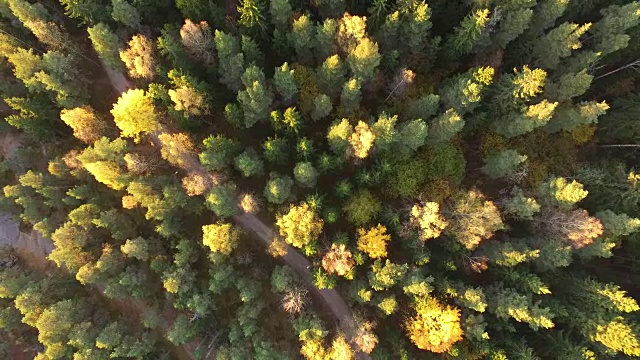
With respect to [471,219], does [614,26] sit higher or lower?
higher

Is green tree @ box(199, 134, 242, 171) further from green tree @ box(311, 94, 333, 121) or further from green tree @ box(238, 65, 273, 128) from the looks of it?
green tree @ box(311, 94, 333, 121)

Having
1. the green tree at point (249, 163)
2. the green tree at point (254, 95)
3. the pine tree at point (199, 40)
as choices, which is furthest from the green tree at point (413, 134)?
the pine tree at point (199, 40)

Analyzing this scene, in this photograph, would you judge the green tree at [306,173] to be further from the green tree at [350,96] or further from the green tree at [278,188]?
the green tree at [350,96]

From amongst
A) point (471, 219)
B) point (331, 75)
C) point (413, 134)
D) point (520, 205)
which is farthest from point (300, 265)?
point (520, 205)

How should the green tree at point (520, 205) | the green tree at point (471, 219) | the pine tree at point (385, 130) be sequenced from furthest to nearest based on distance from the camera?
the green tree at point (520, 205), the green tree at point (471, 219), the pine tree at point (385, 130)

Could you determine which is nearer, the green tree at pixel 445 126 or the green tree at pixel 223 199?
the green tree at pixel 445 126

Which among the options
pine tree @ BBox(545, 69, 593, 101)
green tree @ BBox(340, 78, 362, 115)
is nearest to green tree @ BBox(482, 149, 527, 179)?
pine tree @ BBox(545, 69, 593, 101)

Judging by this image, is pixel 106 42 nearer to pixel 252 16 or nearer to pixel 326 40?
pixel 252 16
